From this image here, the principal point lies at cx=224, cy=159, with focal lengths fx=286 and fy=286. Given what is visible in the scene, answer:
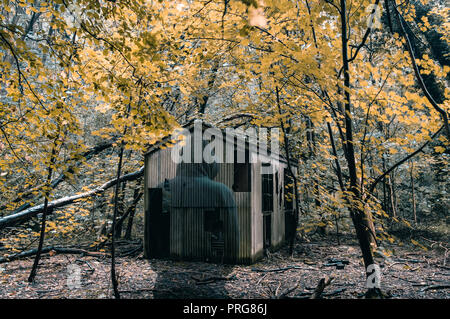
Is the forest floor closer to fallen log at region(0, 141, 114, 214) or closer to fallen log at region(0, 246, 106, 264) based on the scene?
fallen log at region(0, 246, 106, 264)

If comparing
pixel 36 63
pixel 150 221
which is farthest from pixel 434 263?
pixel 36 63

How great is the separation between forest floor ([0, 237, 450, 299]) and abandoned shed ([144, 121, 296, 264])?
550 millimetres

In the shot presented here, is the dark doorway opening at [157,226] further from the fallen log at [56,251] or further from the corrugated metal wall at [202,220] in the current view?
the fallen log at [56,251]

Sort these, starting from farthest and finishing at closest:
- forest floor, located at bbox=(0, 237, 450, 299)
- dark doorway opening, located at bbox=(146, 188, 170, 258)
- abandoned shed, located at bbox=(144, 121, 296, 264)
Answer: dark doorway opening, located at bbox=(146, 188, 170, 258) → abandoned shed, located at bbox=(144, 121, 296, 264) → forest floor, located at bbox=(0, 237, 450, 299)

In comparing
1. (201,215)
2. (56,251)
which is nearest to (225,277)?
(201,215)

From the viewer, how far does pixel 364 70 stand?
15.1ft

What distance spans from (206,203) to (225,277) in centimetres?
260

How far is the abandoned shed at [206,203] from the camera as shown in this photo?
9.47 meters

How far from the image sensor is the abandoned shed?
947 centimetres

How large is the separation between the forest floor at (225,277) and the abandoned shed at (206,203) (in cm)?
55

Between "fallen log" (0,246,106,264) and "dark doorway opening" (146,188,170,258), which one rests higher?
"dark doorway opening" (146,188,170,258)

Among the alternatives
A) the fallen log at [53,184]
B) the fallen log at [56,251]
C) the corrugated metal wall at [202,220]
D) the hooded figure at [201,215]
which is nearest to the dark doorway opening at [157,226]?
the corrugated metal wall at [202,220]

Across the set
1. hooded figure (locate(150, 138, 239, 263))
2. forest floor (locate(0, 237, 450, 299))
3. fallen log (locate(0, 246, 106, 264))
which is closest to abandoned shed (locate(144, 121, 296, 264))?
hooded figure (locate(150, 138, 239, 263))
